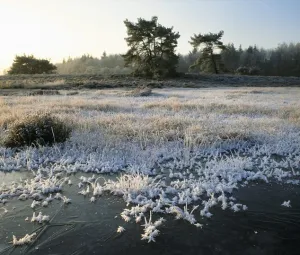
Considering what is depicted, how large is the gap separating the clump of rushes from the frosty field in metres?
0.31

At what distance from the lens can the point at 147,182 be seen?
22.1 feet

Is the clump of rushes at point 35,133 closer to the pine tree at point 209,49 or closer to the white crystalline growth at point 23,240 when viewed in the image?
the white crystalline growth at point 23,240

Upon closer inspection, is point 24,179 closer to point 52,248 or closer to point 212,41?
point 52,248

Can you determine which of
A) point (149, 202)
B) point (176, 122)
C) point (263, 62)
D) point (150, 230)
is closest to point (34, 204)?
point (149, 202)

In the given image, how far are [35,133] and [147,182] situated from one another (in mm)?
4760

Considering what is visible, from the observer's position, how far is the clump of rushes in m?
9.88

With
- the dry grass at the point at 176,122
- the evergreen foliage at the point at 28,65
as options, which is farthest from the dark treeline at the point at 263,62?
the dry grass at the point at 176,122

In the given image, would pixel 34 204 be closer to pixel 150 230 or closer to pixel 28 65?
pixel 150 230

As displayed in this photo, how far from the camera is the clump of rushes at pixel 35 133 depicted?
9.88 m

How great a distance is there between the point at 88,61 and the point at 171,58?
77039 millimetres

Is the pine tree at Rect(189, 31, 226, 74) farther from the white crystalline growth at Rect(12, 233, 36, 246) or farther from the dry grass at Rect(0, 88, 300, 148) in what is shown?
the white crystalline growth at Rect(12, 233, 36, 246)

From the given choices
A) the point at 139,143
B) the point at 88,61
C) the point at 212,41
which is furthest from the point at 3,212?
the point at 88,61

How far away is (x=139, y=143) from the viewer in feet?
33.9

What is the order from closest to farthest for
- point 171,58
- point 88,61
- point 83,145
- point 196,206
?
point 196,206
point 83,145
point 171,58
point 88,61
